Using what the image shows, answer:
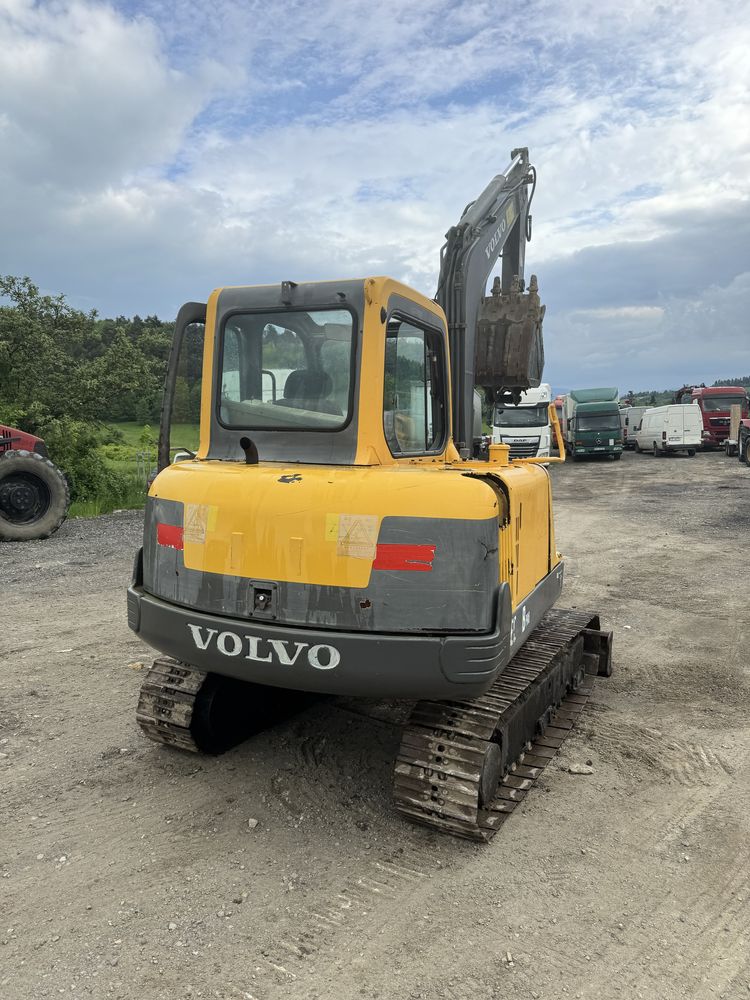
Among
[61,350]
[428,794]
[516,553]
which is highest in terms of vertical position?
[61,350]

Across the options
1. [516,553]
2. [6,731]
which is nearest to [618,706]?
[516,553]

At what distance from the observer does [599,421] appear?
95.7 feet

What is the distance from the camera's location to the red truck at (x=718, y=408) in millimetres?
31391

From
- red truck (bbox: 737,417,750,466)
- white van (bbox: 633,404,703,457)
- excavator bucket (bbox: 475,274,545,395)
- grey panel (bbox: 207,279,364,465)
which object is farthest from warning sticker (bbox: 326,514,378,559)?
white van (bbox: 633,404,703,457)

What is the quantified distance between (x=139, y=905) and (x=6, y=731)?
2.23m

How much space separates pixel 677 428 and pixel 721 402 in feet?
12.5

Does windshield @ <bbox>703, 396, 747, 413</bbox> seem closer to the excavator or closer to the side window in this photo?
the excavator

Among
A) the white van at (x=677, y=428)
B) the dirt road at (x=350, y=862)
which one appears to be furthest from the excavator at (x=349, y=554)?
the white van at (x=677, y=428)

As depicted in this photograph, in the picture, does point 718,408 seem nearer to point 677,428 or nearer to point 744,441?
point 677,428

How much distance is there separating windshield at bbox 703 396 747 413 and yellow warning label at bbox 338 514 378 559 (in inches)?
1250

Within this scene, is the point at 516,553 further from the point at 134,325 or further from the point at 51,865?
the point at 134,325

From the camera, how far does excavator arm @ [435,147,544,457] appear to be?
21.9 feet

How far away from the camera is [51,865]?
138 inches

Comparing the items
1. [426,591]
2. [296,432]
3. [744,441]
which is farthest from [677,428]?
[426,591]
